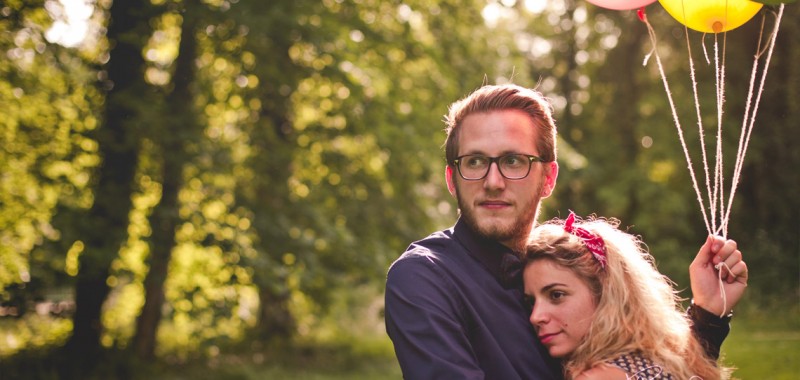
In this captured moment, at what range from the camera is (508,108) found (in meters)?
2.63

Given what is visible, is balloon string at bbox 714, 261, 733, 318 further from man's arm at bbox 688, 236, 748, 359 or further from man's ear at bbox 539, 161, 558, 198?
man's ear at bbox 539, 161, 558, 198

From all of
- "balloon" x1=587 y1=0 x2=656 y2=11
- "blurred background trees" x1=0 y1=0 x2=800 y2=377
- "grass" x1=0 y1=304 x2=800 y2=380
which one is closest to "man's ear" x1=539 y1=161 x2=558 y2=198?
"balloon" x1=587 y1=0 x2=656 y2=11

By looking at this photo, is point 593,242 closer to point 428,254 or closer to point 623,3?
point 428,254

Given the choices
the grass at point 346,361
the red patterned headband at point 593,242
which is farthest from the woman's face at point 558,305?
the grass at point 346,361

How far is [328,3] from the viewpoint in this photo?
369 inches

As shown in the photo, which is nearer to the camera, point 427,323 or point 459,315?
point 427,323

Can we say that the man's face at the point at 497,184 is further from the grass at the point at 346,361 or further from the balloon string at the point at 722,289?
the grass at the point at 346,361

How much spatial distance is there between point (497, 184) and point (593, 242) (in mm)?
469

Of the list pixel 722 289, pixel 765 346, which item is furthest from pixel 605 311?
pixel 765 346

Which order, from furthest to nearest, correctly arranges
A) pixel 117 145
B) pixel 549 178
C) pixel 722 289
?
pixel 117 145 < pixel 549 178 < pixel 722 289

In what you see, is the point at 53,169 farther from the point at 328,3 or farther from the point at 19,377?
the point at 328,3

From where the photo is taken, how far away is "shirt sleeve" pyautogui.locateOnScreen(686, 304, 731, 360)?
279cm

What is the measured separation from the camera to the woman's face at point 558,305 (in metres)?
2.53

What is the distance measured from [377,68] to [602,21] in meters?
15.8
